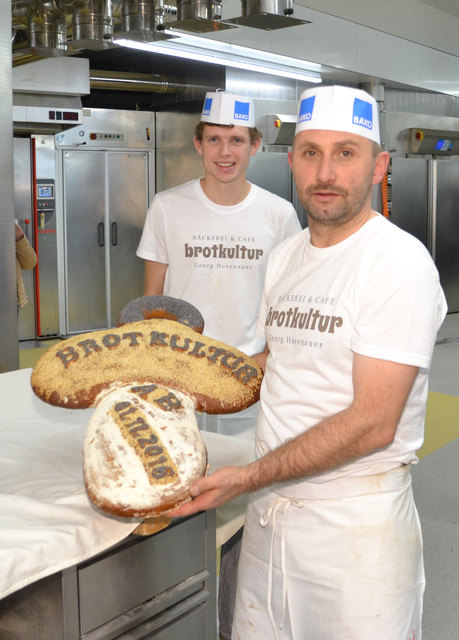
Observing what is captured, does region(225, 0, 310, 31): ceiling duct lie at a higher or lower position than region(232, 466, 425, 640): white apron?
higher

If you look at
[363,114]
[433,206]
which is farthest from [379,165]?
[433,206]

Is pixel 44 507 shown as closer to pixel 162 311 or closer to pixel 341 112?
pixel 162 311

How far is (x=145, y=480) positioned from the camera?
1.13 meters

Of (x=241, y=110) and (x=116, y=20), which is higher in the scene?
(x=116, y=20)

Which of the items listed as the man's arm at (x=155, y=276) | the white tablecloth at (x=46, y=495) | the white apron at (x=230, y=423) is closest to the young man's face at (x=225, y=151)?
the man's arm at (x=155, y=276)

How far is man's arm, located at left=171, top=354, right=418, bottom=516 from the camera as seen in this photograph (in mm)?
1272

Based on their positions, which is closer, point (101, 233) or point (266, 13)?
point (266, 13)

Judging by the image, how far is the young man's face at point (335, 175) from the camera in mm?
1375

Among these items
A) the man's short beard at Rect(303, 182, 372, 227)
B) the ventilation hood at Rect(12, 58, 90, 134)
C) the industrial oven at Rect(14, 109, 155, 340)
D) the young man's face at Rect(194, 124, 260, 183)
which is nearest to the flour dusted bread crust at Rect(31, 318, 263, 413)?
the man's short beard at Rect(303, 182, 372, 227)

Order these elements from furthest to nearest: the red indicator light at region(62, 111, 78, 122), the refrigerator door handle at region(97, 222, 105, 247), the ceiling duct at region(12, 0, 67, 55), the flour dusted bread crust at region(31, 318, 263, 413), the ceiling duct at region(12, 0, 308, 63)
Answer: the refrigerator door handle at region(97, 222, 105, 247)
the red indicator light at region(62, 111, 78, 122)
the ceiling duct at region(12, 0, 67, 55)
the ceiling duct at region(12, 0, 308, 63)
the flour dusted bread crust at region(31, 318, 263, 413)

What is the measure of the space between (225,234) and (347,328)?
1.05m

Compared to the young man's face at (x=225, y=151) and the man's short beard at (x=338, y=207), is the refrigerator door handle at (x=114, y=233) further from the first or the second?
the man's short beard at (x=338, y=207)

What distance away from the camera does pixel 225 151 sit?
2271mm

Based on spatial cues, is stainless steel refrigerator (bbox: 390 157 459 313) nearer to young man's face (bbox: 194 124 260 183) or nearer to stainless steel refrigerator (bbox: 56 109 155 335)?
stainless steel refrigerator (bbox: 56 109 155 335)
